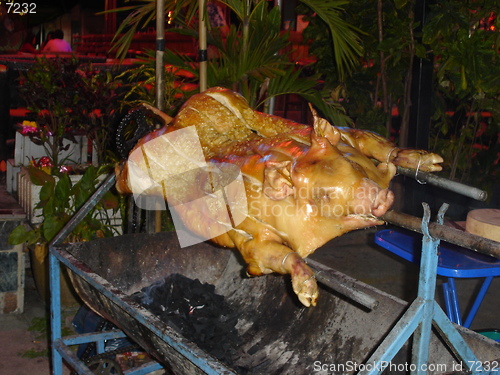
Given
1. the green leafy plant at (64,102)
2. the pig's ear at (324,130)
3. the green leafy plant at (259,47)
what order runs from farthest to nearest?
1. the green leafy plant at (64,102)
2. the green leafy plant at (259,47)
3. the pig's ear at (324,130)

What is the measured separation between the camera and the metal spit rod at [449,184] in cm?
165

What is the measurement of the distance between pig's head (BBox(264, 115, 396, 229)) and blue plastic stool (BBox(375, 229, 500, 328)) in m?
1.08

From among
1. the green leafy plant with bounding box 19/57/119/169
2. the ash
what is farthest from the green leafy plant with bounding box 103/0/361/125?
the ash

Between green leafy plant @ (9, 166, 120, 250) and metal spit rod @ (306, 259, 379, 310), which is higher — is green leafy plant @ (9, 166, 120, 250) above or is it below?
below

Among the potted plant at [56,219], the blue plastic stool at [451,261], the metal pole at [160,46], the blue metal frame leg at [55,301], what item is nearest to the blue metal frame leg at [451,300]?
the blue plastic stool at [451,261]

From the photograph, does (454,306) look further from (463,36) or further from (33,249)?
(33,249)

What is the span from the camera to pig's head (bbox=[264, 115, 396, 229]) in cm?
174

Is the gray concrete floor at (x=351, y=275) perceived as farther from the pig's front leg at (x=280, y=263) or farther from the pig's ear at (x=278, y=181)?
the pig's ear at (x=278, y=181)

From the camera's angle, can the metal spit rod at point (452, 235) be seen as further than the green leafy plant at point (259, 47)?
No

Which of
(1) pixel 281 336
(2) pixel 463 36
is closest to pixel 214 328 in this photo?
(1) pixel 281 336

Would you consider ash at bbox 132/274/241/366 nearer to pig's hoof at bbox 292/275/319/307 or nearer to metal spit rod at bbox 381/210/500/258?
pig's hoof at bbox 292/275/319/307

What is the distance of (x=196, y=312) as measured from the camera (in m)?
2.90

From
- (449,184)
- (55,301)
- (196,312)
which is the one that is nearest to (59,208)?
(55,301)

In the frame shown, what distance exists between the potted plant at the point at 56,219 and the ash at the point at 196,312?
1535mm
